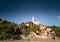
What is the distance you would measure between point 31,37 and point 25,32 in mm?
551

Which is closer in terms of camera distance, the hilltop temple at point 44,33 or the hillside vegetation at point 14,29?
the hillside vegetation at point 14,29

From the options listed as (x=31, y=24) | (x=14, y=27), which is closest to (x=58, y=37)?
(x=31, y=24)

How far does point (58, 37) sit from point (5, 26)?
12.2 ft

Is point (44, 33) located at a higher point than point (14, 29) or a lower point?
lower

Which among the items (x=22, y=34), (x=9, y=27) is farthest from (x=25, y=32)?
(x=9, y=27)

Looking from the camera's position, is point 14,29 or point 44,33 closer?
point 14,29

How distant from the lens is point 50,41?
1374cm

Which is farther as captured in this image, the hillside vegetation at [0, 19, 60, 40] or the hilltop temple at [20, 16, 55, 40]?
the hilltop temple at [20, 16, 55, 40]

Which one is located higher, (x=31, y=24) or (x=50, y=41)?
(x=31, y=24)

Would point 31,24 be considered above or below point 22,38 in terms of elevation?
above

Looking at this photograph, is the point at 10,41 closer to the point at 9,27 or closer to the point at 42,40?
the point at 9,27

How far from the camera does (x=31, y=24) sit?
15.1 meters

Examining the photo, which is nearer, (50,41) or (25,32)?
(50,41)

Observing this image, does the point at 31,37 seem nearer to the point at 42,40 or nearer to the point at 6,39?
the point at 42,40
